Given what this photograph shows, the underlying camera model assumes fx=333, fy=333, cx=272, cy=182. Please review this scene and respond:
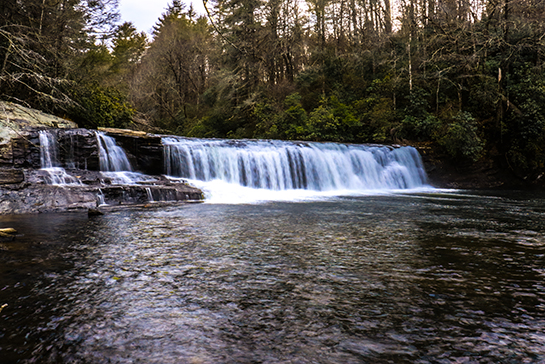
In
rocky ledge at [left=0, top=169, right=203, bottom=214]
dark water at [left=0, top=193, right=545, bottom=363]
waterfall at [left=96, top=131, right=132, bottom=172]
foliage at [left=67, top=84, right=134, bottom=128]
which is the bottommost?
dark water at [left=0, top=193, right=545, bottom=363]

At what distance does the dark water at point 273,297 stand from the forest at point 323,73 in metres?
8.23

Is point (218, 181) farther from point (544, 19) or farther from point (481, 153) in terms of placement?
point (544, 19)

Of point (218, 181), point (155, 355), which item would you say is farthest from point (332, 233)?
point (218, 181)

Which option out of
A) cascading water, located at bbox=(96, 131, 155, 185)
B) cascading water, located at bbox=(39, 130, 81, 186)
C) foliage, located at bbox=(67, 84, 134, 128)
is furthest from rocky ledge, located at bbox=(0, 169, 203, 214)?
foliage, located at bbox=(67, 84, 134, 128)

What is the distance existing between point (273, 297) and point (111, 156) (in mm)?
11539

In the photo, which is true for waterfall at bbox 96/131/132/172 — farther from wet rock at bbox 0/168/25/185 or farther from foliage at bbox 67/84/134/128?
foliage at bbox 67/84/134/128

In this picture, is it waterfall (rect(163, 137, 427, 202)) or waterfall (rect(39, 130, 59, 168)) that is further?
waterfall (rect(163, 137, 427, 202))

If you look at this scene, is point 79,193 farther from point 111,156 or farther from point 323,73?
point 323,73

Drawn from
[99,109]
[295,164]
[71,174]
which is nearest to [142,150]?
[71,174]

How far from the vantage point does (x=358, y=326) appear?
2270 mm

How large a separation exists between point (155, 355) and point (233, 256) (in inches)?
84.5

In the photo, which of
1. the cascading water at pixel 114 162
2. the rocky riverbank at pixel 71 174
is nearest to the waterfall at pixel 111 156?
the cascading water at pixel 114 162

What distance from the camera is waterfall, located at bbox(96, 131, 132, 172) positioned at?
39.9 ft

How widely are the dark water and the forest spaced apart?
823 centimetres
